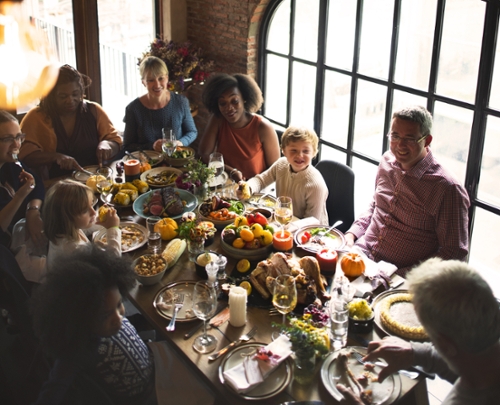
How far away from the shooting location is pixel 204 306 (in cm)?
212

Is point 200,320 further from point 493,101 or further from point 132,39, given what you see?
point 132,39

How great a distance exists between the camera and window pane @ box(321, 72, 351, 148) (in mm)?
4355

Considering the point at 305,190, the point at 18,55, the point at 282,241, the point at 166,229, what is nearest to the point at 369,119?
the point at 305,190

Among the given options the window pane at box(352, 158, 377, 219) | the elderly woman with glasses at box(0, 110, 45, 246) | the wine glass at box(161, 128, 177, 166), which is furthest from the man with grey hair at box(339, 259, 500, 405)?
the window pane at box(352, 158, 377, 219)

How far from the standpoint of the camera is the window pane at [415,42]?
3.58m

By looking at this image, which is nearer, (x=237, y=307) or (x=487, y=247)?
(x=237, y=307)

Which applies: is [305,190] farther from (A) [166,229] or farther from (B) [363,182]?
(B) [363,182]

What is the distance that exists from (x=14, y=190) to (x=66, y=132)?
83 centimetres

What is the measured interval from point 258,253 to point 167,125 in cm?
201

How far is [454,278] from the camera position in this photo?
1.70m

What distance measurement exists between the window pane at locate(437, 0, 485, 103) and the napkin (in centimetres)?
217

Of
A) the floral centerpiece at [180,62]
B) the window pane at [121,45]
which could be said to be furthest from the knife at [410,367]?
the window pane at [121,45]

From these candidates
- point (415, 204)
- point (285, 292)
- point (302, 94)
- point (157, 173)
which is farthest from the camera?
point (302, 94)

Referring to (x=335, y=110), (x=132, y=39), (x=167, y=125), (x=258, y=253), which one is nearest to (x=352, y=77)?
(x=335, y=110)
